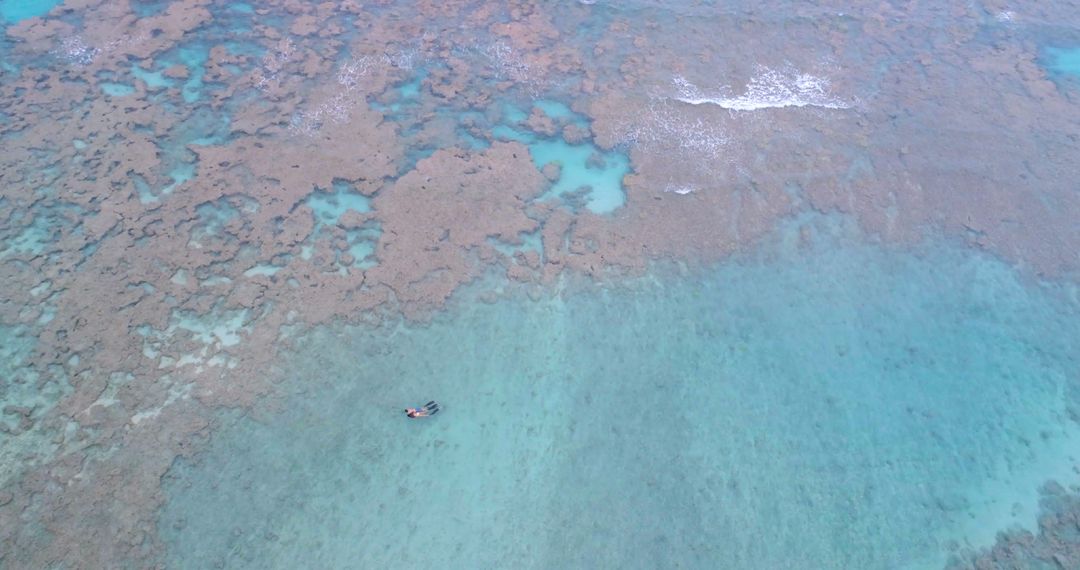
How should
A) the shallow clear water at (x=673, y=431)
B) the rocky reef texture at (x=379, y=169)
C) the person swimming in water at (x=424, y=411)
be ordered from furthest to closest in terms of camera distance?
the person swimming in water at (x=424, y=411), the rocky reef texture at (x=379, y=169), the shallow clear water at (x=673, y=431)

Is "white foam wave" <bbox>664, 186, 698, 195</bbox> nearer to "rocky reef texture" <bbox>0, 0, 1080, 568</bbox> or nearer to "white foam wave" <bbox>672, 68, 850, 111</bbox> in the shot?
"rocky reef texture" <bbox>0, 0, 1080, 568</bbox>

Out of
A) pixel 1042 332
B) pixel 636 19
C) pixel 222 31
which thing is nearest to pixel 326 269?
pixel 222 31

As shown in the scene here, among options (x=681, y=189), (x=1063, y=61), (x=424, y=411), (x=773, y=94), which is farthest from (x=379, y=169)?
(x=1063, y=61)

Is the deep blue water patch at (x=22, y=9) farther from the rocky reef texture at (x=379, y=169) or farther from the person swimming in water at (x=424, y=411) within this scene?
the person swimming in water at (x=424, y=411)

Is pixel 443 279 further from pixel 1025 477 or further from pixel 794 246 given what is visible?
pixel 1025 477

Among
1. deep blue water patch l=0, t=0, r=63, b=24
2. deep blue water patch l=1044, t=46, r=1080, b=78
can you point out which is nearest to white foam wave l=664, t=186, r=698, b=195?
deep blue water patch l=1044, t=46, r=1080, b=78

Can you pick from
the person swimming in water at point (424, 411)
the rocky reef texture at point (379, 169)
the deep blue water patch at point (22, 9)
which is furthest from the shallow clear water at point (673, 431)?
the deep blue water patch at point (22, 9)
